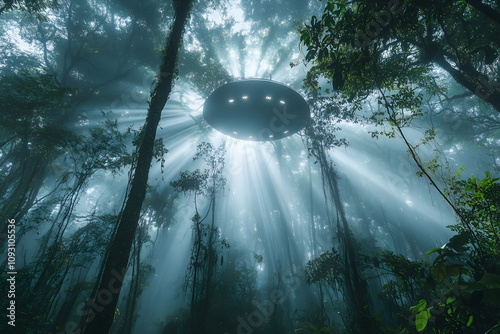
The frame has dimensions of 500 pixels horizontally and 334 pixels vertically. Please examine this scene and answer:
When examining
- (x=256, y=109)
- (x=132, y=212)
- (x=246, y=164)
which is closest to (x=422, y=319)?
(x=132, y=212)

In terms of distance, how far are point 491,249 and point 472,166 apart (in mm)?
44607

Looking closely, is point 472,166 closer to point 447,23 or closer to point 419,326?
point 447,23

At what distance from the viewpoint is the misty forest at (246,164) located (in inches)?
130

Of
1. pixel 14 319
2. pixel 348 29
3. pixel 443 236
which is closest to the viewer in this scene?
pixel 348 29

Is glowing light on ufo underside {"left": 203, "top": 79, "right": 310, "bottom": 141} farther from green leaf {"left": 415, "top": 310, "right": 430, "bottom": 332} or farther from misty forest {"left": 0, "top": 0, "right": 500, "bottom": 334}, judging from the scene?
green leaf {"left": 415, "top": 310, "right": 430, "bottom": 332}

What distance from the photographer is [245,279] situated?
1650cm

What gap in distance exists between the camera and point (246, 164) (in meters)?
29.7

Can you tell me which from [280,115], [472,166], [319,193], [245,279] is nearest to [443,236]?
[472,166]

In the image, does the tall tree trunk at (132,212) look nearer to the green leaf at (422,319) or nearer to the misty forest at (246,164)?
the misty forest at (246,164)

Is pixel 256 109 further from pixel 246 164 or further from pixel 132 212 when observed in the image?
pixel 246 164

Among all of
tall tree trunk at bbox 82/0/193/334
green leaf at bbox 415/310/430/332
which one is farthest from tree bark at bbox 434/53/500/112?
tall tree trunk at bbox 82/0/193/334

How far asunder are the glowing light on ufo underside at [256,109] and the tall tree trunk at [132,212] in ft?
6.71

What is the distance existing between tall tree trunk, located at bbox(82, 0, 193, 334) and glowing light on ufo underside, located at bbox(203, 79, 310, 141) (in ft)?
6.71

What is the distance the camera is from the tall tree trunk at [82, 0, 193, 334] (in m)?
2.84
